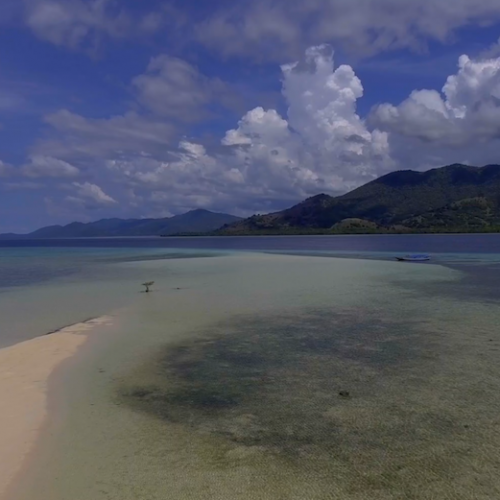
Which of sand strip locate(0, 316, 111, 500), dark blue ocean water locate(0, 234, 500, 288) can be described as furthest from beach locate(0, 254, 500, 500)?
dark blue ocean water locate(0, 234, 500, 288)

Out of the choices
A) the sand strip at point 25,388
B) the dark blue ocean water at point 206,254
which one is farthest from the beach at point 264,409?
the dark blue ocean water at point 206,254

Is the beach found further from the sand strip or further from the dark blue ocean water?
the dark blue ocean water

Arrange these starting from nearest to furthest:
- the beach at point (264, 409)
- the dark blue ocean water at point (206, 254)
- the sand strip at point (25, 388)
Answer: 1. the beach at point (264, 409)
2. the sand strip at point (25, 388)
3. the dark blue ocean water at point (206, 254)

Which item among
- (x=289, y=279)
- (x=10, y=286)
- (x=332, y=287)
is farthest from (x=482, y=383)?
(x=10, y=286)

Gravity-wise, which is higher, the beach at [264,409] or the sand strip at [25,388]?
the sand strip at [25,388]

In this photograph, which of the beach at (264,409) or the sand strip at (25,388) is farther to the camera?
the sand strip at (25,388)

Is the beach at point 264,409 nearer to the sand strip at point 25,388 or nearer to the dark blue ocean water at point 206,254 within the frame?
the sand strip at point 25,388
